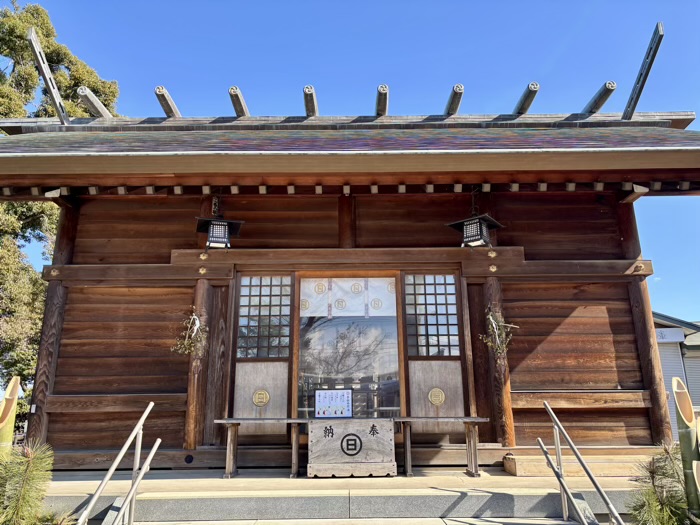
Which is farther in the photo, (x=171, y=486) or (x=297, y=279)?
(x=297, y=279)

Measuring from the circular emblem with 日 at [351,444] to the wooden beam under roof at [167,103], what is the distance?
6421mm

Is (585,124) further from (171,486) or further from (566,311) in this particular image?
(171,486)

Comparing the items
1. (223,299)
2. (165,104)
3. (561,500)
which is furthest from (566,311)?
(165,104)

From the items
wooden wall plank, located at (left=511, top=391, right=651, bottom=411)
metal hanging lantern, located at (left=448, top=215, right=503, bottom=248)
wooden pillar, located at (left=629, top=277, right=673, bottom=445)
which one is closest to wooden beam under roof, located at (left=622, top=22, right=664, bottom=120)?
wooden pillar, located at (left=629, top=277, right=673, bottom=445)

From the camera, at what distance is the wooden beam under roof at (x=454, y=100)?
795 cm

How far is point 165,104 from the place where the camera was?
812cm

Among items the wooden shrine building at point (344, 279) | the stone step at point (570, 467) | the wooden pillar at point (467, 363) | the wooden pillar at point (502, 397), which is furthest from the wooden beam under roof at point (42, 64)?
the stone step at point (570, 467)

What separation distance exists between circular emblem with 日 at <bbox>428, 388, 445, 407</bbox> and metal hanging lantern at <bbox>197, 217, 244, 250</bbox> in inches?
128

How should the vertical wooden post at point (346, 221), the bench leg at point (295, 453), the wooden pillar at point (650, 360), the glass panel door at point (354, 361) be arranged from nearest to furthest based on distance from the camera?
the bench leg at point (295, 453), the wooden pillar at point (650, 360), the vertical wooden post at point (346, 221), the glass panel door at point (354, 361)

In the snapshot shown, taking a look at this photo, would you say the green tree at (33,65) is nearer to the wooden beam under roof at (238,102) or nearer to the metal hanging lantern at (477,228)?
the wooden beam under roof at (238,102)

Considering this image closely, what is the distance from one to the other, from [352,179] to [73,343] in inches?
167

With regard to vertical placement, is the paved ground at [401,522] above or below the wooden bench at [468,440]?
below

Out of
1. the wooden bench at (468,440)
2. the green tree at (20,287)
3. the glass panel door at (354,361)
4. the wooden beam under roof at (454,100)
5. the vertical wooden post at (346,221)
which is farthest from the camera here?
the green tree at (20,287)

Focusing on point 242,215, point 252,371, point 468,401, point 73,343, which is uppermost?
point 242,215
